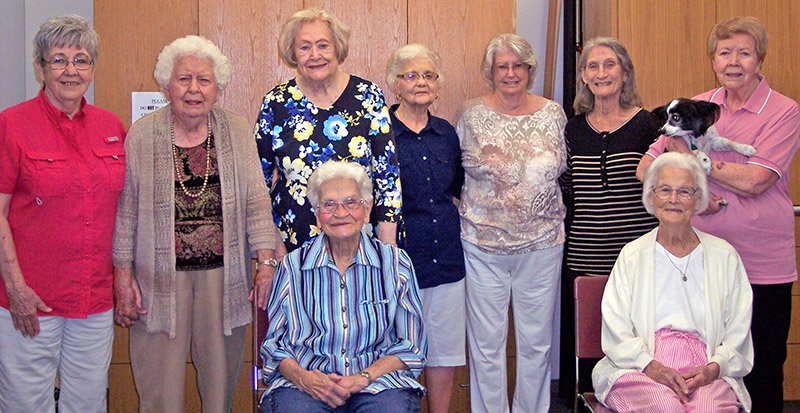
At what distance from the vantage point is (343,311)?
2.62 meters

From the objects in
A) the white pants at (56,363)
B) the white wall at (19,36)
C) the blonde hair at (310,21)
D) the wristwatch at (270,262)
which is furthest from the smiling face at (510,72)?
the white wall at (19,36)

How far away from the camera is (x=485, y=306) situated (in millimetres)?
3379

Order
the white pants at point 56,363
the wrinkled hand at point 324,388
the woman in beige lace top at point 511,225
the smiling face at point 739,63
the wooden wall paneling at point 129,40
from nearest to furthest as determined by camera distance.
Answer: the wrinkled hand at point 324,388
the white pants at point 56,363
the smiling face at point 739,63
the woman in beige lace top at point 511,225
the wooden wall paneling at point 129,40

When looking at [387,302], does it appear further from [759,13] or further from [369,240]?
[759,13]

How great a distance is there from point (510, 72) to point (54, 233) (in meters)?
1.88

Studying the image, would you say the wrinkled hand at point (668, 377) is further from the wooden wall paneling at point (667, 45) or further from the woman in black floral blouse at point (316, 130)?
the wooden wall paneling at point (667, 45)

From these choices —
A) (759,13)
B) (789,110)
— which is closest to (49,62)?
(789,110)

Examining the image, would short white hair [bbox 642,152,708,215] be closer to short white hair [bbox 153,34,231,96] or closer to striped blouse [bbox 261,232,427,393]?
striped blouse [bbox 261,232,427,393]

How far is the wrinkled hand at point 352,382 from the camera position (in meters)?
2.51

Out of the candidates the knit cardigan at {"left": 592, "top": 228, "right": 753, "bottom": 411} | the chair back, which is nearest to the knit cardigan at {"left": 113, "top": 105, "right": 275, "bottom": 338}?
the chair back

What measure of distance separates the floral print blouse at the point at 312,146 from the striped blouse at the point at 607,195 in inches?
30.9

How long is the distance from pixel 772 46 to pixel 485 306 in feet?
6.99

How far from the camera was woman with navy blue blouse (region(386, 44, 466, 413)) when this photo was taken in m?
3.25
